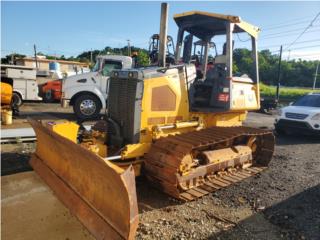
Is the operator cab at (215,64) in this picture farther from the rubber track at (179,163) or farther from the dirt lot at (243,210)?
the dirt lot at (243,210)

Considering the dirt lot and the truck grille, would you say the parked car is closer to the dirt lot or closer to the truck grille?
the dirt lot

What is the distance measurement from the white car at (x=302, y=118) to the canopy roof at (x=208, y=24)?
482 centimetres

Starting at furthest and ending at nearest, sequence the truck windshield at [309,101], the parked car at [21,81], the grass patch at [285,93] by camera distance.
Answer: the grass patch at [285,93], the parked car at [21,81], the truck windshield at [309,101]

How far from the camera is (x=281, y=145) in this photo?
940cm

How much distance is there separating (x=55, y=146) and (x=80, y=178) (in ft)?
3.51

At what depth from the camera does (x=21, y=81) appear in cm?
1539

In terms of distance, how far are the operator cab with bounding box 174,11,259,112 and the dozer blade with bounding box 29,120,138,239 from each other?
2524 millimetres

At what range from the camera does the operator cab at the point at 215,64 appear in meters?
5.88

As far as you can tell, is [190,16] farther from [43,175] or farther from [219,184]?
[43,175]

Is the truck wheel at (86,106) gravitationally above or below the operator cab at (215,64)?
below

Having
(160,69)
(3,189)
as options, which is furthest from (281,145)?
(3,189)

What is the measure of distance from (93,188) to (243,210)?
7.36 ft

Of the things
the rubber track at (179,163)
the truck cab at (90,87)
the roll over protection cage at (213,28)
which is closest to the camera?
the rubber track at (179,163)

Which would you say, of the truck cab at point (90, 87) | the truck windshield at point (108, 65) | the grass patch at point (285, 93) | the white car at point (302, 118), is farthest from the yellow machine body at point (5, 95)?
the grass patch at point (285, 93)
